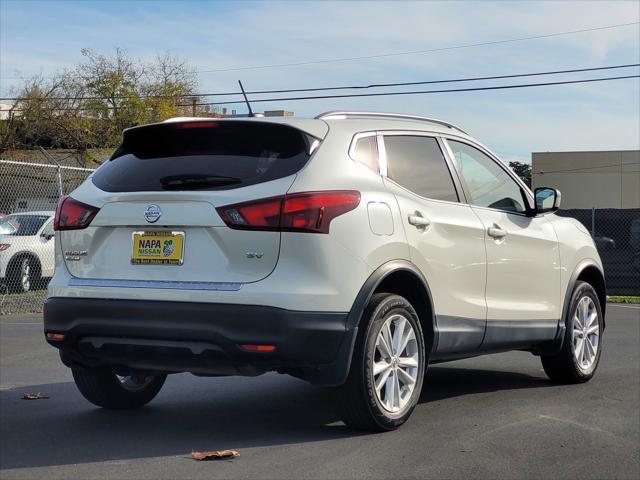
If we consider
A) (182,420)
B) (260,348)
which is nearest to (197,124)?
(260,348)

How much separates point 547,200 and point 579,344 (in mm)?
1248

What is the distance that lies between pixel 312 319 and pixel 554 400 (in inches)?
105

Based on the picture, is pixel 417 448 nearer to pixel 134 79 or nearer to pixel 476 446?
pixel 476 446

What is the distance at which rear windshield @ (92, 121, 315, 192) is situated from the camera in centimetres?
518

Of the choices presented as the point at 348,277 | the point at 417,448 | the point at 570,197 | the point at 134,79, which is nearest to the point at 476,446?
the point at 417,448

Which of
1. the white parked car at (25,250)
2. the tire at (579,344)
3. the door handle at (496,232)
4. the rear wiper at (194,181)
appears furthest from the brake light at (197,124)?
the white parked car at (25,250)

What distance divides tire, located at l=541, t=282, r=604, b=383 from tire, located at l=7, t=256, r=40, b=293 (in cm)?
1173

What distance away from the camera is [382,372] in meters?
5.45

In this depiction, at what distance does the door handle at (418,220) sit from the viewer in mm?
5652

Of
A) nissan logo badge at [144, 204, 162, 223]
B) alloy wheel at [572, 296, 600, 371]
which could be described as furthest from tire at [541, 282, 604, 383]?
nissan logo badge at [144, 204, 162, 223]

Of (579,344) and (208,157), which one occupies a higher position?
(208,157)

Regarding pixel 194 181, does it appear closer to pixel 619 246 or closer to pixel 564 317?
pixel 564 317

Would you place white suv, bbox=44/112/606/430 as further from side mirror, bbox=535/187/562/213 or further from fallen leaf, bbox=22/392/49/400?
side mirror, bbox=535/187/562/213

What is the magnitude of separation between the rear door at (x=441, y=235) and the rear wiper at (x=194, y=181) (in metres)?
1.04
